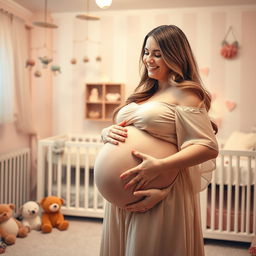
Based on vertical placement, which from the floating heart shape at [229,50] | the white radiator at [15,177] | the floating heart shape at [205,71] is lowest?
the white radiator at [15,177]

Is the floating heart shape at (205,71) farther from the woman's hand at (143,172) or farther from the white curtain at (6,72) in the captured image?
the woman's hand at (143,172)

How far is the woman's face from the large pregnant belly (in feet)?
0.79

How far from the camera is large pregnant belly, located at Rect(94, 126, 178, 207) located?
3.81 ft

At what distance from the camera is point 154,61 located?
3.97 ft

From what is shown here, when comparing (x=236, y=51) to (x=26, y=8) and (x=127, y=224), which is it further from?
(x=127, y=224)

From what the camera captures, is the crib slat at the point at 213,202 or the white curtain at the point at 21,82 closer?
the crib slat at the point at 213,202

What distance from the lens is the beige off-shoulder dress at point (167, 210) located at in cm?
112

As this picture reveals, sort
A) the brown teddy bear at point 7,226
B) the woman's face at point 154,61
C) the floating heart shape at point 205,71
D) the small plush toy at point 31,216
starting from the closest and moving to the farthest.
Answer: the woman's face at point 154,61, the brown teddy bear at point 7,226, the small plush toy at point 31,216, the floating heart shape at point 205,71

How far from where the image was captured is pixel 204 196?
245 cm

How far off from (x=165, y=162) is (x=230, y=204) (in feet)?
5.04

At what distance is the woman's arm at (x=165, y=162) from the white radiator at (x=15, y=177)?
1928 millimetres

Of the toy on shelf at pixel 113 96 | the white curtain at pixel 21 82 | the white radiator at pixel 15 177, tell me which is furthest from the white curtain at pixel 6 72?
the toy on shelf at pixel 113 96

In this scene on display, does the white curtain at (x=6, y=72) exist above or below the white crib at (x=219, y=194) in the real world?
above

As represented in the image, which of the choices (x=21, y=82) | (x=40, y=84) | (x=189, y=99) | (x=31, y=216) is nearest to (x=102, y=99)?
(x=40, y=84)
